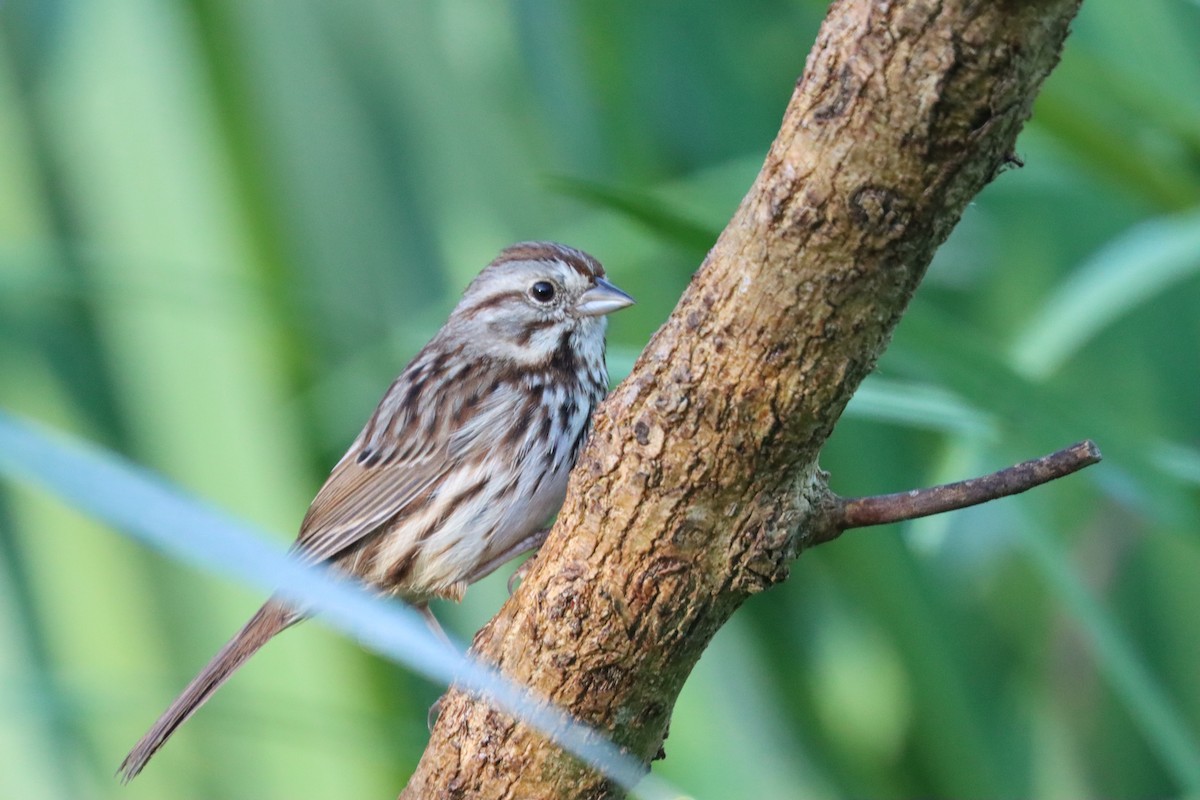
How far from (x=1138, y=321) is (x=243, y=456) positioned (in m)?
2.03

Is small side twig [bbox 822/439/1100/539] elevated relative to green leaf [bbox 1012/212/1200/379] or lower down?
lower down

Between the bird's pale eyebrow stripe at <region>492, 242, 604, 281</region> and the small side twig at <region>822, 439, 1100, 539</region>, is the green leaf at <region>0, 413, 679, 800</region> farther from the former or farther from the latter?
the bird's pale eyebrow stripe at <region>492, 242, 604, 281</region>

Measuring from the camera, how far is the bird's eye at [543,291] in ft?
8.15

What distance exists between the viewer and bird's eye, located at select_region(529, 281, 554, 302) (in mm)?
2484

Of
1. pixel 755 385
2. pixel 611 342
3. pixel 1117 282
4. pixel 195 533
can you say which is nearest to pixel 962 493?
pixel 755 385

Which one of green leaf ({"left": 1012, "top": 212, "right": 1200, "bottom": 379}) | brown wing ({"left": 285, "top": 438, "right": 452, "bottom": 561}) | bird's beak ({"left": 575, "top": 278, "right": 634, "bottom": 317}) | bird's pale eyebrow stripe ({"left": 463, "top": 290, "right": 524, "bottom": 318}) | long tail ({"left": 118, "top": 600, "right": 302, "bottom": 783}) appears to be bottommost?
long tail ({"left": 118, "top": 600, "right": 302, "bottom": 783})

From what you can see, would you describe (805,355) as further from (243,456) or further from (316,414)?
(316,414)

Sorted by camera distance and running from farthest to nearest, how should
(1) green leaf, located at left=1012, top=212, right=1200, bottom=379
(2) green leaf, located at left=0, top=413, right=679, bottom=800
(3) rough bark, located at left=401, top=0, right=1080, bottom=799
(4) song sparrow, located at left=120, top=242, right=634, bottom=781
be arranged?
(4) song sparrow, located at left=120, top=242, right=634, bottom=781 < (1) green leaf, located at left=1012, top=212, right=1200, bottom=379 < (3) rough bark, located at left=401, top=0, right=1080, bottom=799 < (2) green leaf, located at left=0, top=413, right=679, bottom=800

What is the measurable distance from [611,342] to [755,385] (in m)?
1.78

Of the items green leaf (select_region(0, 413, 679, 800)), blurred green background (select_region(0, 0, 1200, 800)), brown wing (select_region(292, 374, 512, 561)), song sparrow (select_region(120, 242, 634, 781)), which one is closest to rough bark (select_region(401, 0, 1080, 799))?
green leaf (select_region(0, 413, 679, 800))

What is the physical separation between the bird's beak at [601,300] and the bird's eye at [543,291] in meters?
0.06

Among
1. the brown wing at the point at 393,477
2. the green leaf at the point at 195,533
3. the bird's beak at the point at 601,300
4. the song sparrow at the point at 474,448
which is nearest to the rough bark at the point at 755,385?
the green leaf at the point at 195,533

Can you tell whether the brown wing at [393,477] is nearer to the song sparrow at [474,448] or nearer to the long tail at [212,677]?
the song sparrow at [474,448]

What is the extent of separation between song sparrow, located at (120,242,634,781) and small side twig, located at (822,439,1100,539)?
38.3 inches
